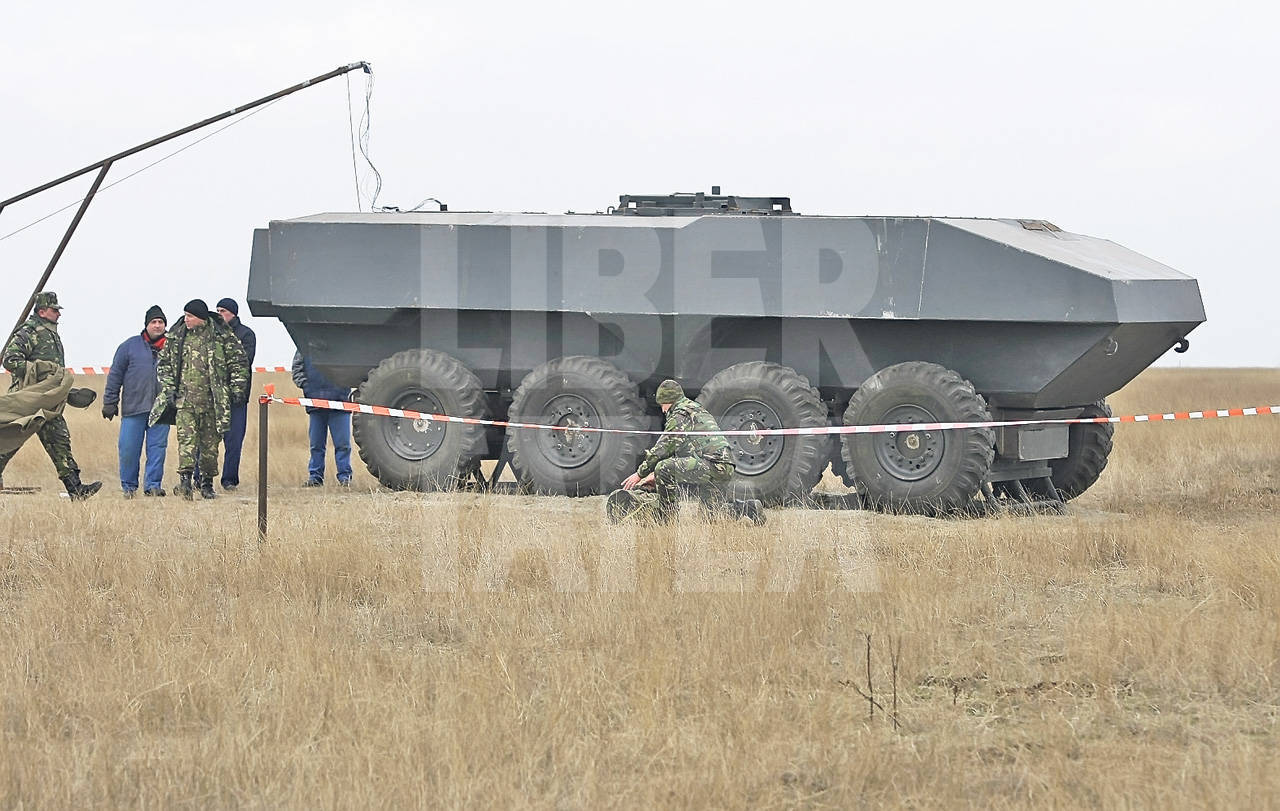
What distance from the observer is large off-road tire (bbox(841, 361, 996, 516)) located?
13.7m

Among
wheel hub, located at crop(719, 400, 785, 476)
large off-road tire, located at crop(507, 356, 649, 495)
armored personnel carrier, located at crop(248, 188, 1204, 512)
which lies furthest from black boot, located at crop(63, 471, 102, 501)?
wheel hub, located at crop(719, 400, 785, 476)

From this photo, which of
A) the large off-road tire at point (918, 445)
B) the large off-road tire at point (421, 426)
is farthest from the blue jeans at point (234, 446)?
the large off-road tire at point (918, 445)

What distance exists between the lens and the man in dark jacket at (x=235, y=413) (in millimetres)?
15492

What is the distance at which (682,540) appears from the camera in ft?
35.1

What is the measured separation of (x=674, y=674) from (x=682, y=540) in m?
3.33

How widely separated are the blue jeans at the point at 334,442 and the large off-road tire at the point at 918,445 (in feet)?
16.8

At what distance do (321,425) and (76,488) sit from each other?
9.19 feet

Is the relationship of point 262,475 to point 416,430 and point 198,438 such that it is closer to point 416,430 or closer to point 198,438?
point 198,438

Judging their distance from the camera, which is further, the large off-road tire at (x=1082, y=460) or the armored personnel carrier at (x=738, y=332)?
the large off-road tire at (x=1082, y=460)

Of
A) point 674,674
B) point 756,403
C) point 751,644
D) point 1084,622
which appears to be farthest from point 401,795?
point 756,403

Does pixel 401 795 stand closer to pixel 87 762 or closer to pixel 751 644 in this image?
pixel 87 762

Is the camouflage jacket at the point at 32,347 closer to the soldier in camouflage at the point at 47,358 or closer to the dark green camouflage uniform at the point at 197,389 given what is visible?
the soldier in camouflage at the point at 47,358

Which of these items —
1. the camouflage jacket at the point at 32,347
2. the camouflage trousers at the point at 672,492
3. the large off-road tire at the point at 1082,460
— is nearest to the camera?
the camouflage trousers at the point at 672,492

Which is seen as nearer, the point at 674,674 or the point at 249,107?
the point at 674,674
